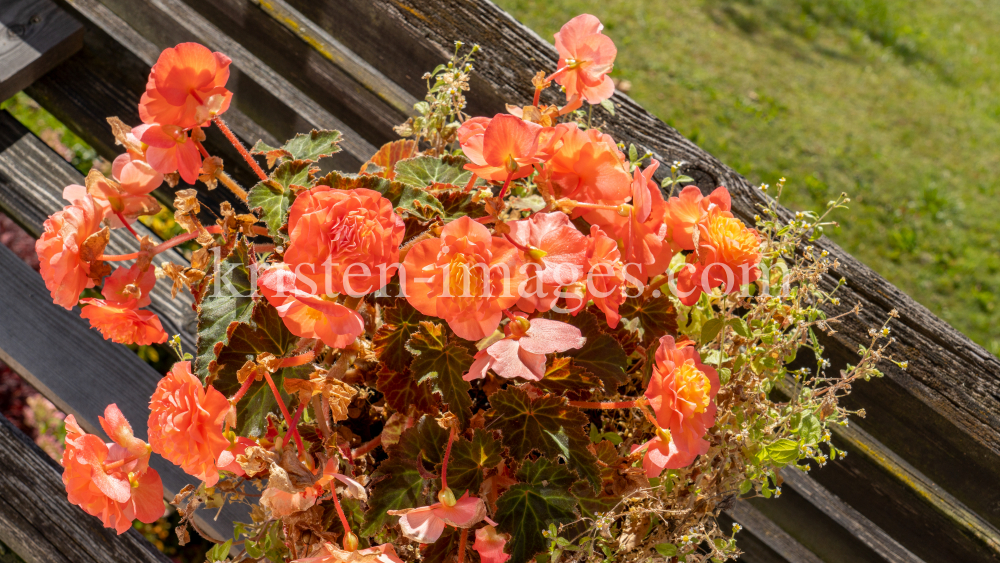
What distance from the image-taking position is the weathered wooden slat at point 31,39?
1419mm

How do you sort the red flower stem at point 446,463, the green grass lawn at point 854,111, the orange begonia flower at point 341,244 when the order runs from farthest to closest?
1. the green grass lawn at point 854,111
2. the red flower stem at point 446,463
3. the orange begonia flower at point 341,244

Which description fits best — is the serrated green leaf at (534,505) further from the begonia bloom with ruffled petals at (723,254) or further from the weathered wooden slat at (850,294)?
the weathered wooden slat at (850,294)

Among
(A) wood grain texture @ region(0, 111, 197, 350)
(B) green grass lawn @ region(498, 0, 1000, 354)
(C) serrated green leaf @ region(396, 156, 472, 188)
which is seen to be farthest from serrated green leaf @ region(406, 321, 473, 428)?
(B) green grass lawn @ region(498, 0, 1000, 354)

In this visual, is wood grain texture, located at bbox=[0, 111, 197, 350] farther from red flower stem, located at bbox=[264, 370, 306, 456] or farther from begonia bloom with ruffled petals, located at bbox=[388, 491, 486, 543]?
begonia bloom with ruffled petals, located at bbox=[388, 491, 486, 543]

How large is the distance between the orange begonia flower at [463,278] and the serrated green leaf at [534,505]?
0.23 m

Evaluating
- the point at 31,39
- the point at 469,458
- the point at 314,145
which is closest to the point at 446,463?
the point at 469,458

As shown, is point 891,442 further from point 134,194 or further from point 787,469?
point 134,194

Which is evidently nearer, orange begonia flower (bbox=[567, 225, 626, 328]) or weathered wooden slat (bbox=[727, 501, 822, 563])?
orange begonia flower (bbox=[567, 225, 626, 328])

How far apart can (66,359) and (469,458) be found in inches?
39.0

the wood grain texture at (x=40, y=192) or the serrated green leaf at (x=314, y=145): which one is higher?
the serrated green leaf at (x=314, y=145)

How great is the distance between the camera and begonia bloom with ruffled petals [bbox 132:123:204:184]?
790 millimetres

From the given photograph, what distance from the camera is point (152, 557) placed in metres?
1.25

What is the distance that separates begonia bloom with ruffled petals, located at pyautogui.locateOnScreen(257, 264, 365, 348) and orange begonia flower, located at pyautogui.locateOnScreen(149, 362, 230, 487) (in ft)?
0.45

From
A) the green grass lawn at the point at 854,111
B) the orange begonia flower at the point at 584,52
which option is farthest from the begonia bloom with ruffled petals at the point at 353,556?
the green grass lawn at the point at 854,111
